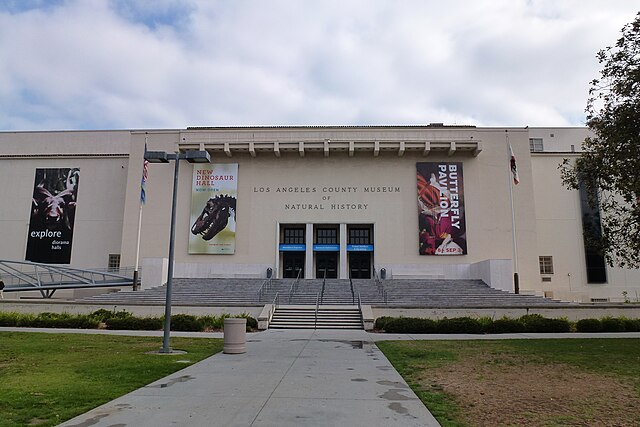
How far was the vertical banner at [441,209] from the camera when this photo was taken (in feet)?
132

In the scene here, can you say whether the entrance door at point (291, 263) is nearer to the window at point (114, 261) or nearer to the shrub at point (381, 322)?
the window at point (114, 261)

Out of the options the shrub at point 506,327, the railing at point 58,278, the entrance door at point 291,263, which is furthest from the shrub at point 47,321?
the entrance door at point 291,263

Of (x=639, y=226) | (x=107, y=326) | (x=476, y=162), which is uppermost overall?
(x=476, y=162)

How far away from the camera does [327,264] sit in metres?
43.3

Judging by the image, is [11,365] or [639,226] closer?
[11,365]

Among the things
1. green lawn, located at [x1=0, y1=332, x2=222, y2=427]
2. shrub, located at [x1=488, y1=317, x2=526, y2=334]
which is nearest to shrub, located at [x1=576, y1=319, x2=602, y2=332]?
shrub, located at [x1=488, y1=317, x2=526, y2=334]

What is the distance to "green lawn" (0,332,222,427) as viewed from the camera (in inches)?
270

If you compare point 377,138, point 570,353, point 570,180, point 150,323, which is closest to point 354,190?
point 377,138

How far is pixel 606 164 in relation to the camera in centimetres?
1486

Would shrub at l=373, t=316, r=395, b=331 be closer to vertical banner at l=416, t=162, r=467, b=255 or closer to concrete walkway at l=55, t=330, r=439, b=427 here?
concrete walkway at l=55, t=330, r=439, b=427

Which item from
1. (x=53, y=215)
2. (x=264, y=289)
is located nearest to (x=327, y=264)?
(x=264, y=289)

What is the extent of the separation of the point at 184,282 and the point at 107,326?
1397cm

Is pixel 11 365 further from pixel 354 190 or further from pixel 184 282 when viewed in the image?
pixel 354 190

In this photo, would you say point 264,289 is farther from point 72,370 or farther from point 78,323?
point 72,370
